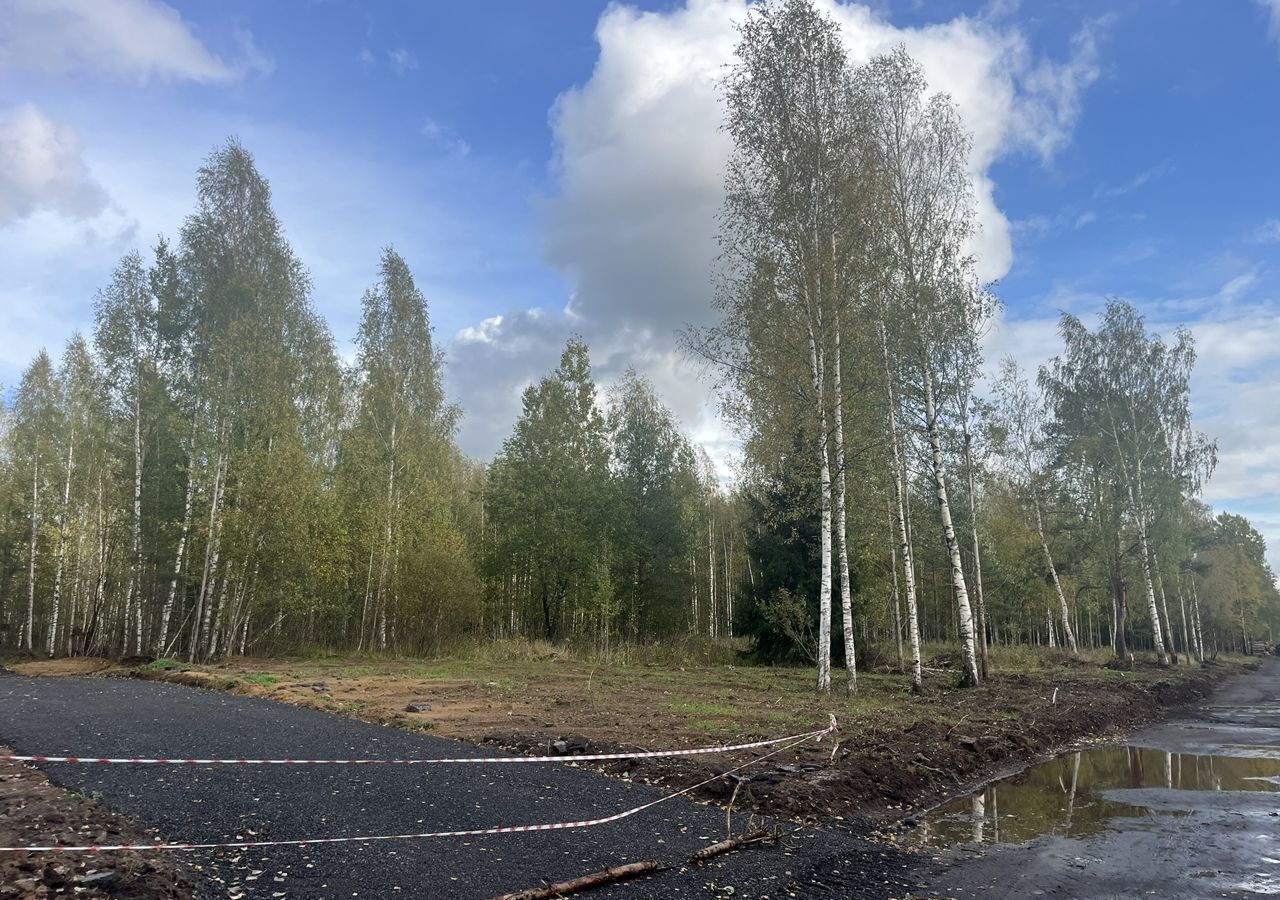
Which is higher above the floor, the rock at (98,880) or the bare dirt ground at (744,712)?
the rock at (98,880)

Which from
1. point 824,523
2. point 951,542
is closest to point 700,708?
point 824,523

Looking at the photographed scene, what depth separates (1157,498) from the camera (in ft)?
106

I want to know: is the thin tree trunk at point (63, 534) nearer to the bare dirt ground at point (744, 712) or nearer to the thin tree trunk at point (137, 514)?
the bare dirt ground at point (744, 712)

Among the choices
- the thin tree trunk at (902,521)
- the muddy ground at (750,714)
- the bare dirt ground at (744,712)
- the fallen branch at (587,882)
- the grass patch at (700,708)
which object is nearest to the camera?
the fallen branch at (587,882)

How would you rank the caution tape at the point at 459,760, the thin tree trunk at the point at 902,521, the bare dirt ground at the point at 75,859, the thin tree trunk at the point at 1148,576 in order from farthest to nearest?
the thin tree trunk at the point at 1148,576
the thin tree trunk at the point at 902,521
the caution tape at the point at 459,760
the bare dirt ground at the point at 75,859

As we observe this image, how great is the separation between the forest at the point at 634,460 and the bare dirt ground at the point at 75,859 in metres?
12.9

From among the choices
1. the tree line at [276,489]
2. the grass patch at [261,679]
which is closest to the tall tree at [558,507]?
the tree line at [276,489]

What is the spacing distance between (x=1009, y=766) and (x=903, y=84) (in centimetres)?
1737

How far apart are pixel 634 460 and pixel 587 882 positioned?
35778mm

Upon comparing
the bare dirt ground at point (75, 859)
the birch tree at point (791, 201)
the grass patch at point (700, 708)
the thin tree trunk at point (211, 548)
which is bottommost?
the grass patch at point (700, 708)

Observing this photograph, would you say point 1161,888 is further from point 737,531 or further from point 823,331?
point 737,531

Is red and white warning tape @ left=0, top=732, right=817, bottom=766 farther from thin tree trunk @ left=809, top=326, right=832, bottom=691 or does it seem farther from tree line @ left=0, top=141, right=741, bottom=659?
tree line @ left=0, top=141, right=741, bottom=659

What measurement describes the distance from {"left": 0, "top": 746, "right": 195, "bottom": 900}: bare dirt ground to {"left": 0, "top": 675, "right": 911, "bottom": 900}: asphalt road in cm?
22

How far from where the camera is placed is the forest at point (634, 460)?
685 inches
